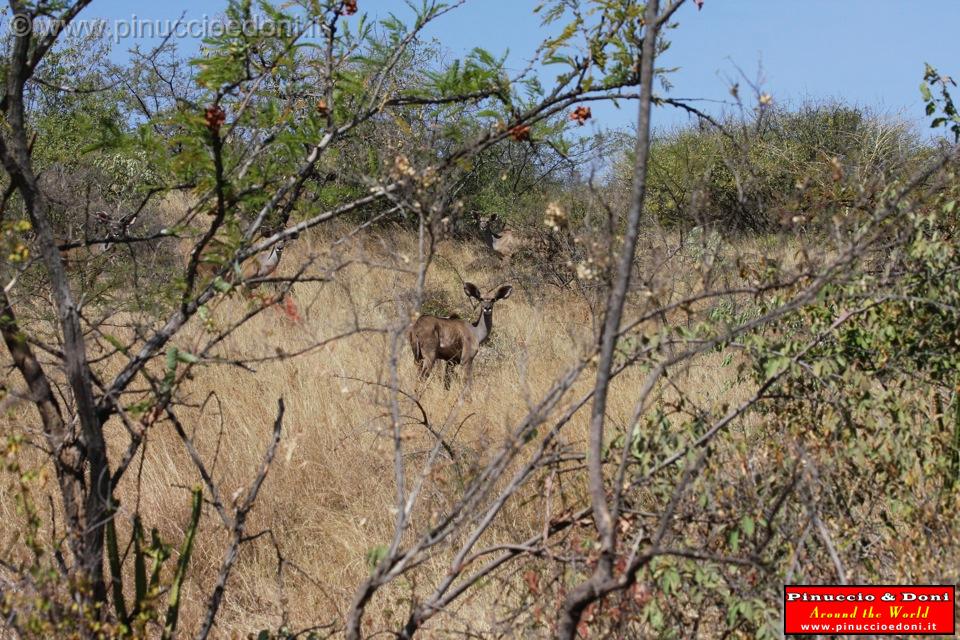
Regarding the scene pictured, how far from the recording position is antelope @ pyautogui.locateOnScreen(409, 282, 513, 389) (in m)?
9.01

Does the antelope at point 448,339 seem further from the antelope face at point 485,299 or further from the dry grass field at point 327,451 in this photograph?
the dry grass field at point 327,451

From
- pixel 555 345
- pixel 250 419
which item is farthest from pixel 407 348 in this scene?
pixel 250 419

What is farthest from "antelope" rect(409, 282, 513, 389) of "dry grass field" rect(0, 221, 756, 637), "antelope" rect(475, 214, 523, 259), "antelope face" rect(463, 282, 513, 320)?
"antelope" rect(475, 214, 523, 259)

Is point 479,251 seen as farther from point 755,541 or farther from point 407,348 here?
point 755,541

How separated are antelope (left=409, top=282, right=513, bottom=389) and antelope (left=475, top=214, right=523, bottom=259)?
583 cm

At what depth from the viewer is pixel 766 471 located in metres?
3.27

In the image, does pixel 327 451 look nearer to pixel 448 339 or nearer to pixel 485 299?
pixel 448 339

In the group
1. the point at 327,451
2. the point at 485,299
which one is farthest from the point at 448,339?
the point at 327,451

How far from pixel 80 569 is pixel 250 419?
147 inches

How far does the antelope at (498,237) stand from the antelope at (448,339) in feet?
19.1

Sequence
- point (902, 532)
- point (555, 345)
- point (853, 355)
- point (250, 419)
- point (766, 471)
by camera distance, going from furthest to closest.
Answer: point (555, 345) < point (250, 419) < point (853, 355) < point (902, 532) < point (766, 471)

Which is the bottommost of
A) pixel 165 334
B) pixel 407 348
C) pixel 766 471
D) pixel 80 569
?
pixel 80 569

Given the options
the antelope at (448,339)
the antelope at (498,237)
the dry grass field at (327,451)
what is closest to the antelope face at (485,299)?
the antelope at (448,339)

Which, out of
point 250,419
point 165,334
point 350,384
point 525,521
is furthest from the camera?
point 350,384
